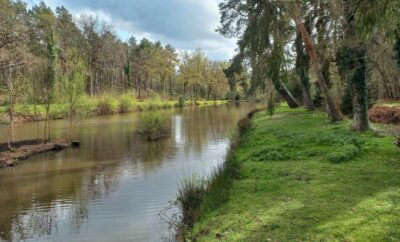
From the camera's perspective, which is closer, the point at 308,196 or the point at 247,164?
the point at 308,196

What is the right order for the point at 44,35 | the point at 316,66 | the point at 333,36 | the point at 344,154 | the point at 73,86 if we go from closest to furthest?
the point at 344,154 < the point at 333,36 < the point at 316,66 < the point at 73,86 < the point at 44,35

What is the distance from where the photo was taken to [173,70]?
269 feet

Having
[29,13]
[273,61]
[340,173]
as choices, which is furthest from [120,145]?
[29,13]

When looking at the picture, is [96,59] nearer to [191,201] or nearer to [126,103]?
[126,103]

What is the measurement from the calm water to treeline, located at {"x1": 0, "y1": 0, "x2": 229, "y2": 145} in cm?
377

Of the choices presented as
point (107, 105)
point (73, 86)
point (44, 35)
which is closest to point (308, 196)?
point (73, 86)

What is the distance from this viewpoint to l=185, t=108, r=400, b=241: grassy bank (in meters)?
5.38

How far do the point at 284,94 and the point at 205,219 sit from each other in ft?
92.7

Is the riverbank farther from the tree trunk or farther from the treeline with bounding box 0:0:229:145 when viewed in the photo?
the tree trunk

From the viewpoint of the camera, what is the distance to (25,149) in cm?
1814

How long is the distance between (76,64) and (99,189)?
12721mm

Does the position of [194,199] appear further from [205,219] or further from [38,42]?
[38,42]

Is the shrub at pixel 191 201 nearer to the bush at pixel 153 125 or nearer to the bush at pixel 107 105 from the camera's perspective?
the bush at pixel 153 125

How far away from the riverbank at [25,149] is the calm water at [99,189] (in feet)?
1.89
